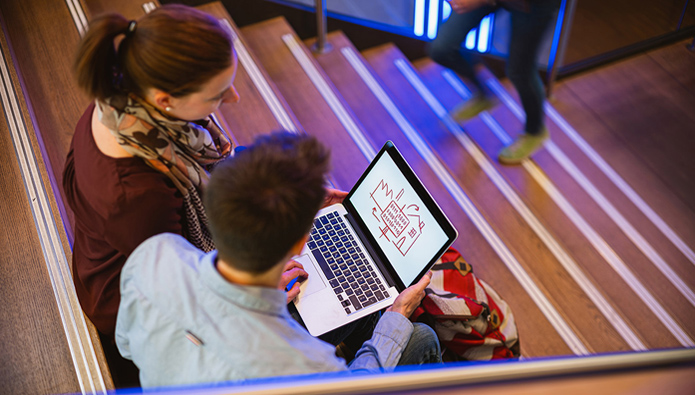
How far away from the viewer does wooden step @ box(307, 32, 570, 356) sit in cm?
226

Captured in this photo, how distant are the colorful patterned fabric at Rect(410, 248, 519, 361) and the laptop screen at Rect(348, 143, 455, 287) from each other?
270 mm

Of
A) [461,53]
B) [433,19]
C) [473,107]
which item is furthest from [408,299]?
[433,19]

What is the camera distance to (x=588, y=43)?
146 inches

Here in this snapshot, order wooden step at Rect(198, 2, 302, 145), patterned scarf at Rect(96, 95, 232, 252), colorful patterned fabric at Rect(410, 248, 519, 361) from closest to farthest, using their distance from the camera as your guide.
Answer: patterned scarf at Rect(96, 95, 232, 252) < colorful patterned fabric at Rect(410, 248, 519, 361) < wooden step at Rect(198, 2, 302, 145)

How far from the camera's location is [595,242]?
278cm

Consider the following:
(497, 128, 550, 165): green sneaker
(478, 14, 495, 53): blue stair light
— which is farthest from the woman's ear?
(478, 14, 495, 53): blue stair light

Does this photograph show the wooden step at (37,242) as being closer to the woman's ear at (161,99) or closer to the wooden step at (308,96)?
the woman's ear at (161,99)

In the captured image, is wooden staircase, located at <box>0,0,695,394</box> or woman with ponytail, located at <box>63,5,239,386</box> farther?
wooden staircase, located at <box>0,0,695,394</box>

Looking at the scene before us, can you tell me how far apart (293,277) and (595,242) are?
1985 mm

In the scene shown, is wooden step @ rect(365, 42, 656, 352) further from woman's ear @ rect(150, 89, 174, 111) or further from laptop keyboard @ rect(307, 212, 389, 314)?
woman's ear @ rect(150, 89, 174, 111)

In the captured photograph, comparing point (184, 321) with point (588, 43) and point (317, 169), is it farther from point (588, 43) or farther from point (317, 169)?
point (588, 43)

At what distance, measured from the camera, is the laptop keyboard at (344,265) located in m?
1.53

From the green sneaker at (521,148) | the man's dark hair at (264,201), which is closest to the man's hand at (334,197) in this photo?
the man's dark hair at (264,201)

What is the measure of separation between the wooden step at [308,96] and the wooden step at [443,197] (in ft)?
0.81
